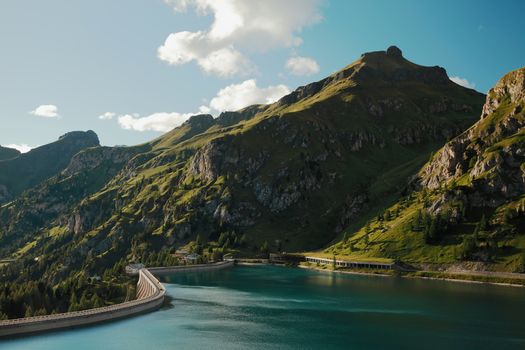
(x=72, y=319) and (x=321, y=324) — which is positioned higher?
(x=72, y=319)

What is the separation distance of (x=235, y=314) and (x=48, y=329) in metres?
53.0

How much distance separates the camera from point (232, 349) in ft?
348

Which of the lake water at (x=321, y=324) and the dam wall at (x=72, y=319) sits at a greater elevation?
the dam wall at (x=72, y=319)

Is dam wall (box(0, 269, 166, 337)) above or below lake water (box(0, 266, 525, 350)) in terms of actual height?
above

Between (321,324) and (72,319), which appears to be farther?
(321,324)

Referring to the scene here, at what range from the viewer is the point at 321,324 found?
430 feet

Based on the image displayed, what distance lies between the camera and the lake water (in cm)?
10919

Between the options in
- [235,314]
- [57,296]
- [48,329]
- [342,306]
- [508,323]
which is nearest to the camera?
[48,329]

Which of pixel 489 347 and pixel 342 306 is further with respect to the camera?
pixel 342 306

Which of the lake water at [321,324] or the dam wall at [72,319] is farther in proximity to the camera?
the dam wall at [72,319]

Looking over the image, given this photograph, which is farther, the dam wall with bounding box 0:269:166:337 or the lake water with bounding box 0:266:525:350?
the dam wall with bounding box 0:269:166:337

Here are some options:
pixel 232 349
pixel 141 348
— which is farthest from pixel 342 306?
pixel 141 348

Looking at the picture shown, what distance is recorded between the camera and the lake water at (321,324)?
109 m

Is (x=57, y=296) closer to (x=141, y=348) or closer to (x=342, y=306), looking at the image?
(x=141, y=348)
